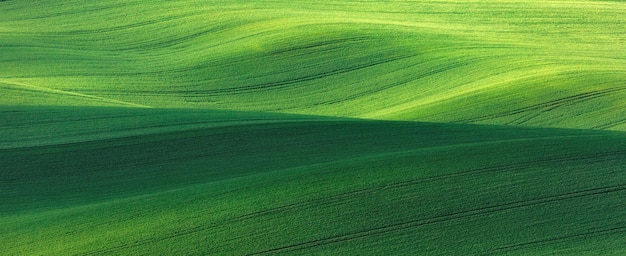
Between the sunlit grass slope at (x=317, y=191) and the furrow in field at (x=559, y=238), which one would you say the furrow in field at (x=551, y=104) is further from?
the furrow in field at (x=559, y=238)

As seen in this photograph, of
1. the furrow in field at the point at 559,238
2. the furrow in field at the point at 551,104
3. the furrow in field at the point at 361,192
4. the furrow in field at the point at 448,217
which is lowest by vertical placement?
the furrow in field at the point at 559,238

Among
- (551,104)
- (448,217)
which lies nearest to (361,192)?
(448,217)

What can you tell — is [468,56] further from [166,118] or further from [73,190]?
[73,190]

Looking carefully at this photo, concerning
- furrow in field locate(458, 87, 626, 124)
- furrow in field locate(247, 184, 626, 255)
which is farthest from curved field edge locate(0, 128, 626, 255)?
furrow in field locate(458, 87, 626, 124)

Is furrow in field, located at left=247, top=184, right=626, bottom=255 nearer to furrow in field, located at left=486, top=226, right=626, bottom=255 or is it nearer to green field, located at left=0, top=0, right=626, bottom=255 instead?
green field, located at left=0, top=0, right=626, bottom=255

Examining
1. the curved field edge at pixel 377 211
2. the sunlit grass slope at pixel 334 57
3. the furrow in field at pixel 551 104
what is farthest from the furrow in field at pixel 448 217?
the furrow in field at pixel 551 104

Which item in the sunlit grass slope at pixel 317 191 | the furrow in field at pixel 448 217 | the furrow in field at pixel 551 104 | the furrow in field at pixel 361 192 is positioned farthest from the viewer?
the furrow in field at pixel 551 104
